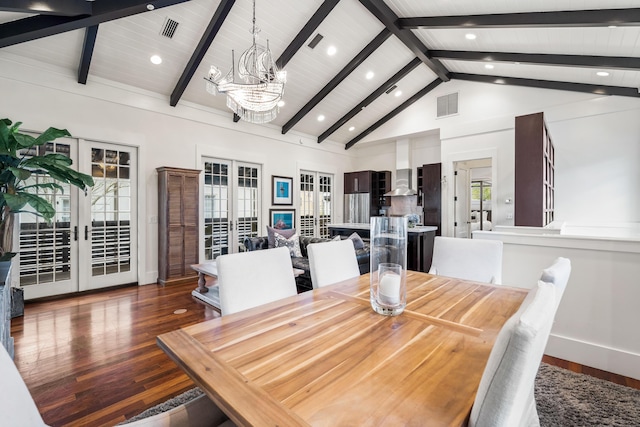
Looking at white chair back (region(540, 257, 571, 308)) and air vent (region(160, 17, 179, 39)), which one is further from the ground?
air vent (region(160, 17, 179, 39))

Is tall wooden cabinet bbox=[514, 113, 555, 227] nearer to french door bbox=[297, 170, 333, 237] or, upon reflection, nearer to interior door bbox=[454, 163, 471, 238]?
interior door bbox=[454, 163, 471, 238]

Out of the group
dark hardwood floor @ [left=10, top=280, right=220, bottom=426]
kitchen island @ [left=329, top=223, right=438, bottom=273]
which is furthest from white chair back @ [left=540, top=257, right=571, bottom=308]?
kitchen island @ [left=329, top=223, right=438, bottom=273]

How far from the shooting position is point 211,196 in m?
5.63

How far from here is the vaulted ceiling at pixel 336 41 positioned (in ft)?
10.5

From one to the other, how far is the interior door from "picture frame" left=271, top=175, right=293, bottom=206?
3.83m

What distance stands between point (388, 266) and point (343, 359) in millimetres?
582

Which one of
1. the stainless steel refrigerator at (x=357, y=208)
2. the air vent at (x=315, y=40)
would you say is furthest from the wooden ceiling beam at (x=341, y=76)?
the stainless steel refrigerator at (x=357, y=208)

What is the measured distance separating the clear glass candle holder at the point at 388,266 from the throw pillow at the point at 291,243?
3.01 metres

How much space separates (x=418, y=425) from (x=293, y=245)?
3897 mm

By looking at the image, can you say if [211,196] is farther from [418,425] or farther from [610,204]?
[610,204]

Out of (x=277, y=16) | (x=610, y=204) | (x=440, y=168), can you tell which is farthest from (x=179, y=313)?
(x=610, y=204)

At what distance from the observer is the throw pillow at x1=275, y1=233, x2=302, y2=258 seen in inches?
174

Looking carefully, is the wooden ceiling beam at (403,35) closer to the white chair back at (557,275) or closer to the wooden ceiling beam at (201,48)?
the wooden ceiling beam at (201,48)

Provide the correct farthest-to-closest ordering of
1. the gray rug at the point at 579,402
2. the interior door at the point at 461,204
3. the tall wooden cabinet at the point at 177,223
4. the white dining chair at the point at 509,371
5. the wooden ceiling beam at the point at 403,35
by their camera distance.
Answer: the interior door at the point at 461,204 < the tall wooden cabinet at the point at 177,223 < the wooden ceiling beam at the point at 403,35 < the gray rug at the point at 579,402 < the white dining chair at the point at 509,371
